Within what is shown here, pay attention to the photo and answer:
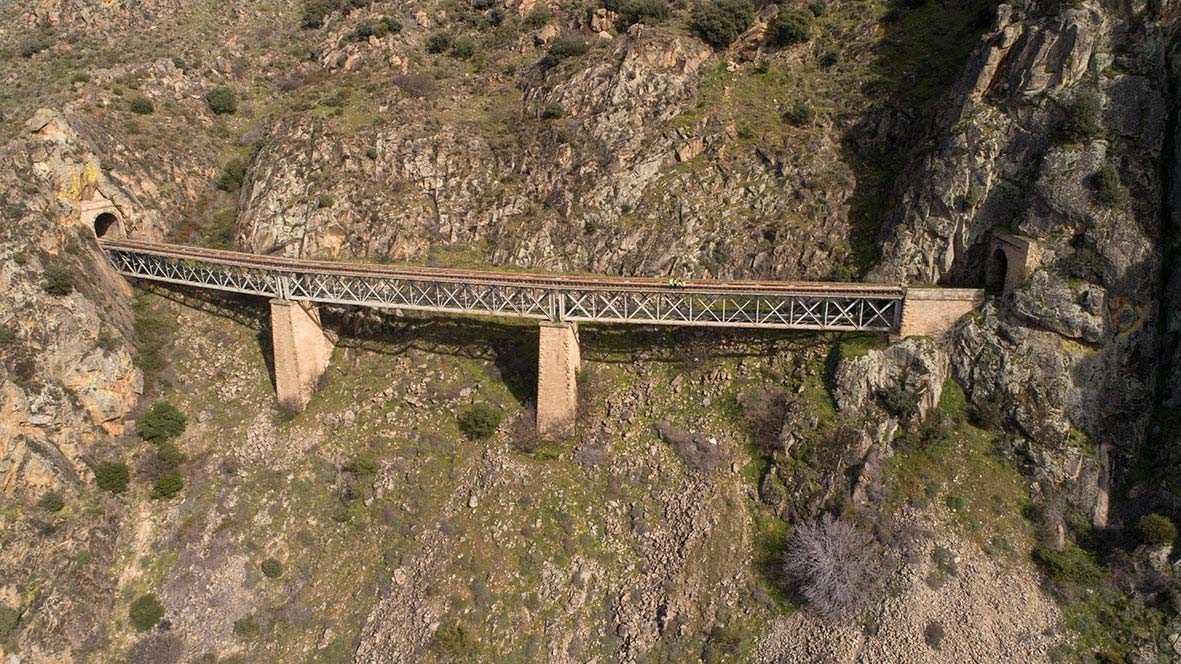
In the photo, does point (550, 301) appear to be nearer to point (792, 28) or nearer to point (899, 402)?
point (899, 402)

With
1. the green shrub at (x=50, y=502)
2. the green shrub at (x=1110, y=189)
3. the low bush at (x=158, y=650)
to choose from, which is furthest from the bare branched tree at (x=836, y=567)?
the green shrub at (x=50, y=502)

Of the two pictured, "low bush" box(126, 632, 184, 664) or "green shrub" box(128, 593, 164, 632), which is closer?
"low bush" box(126, 632, 184, 664)

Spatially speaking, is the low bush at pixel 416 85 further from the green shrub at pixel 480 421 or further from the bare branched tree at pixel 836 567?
the bare branched tree at pixel 836 567

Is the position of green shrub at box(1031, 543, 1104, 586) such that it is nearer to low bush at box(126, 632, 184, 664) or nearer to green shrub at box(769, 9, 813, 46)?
low bush at box(126, 632, 184, 664)

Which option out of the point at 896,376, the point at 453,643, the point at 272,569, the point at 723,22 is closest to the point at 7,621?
the point at 272,569

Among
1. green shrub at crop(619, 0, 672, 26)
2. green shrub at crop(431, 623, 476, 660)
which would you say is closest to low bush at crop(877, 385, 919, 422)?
green shrub at crop(431, 623, 476, 660)

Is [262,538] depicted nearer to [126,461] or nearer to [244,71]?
[126,461]
